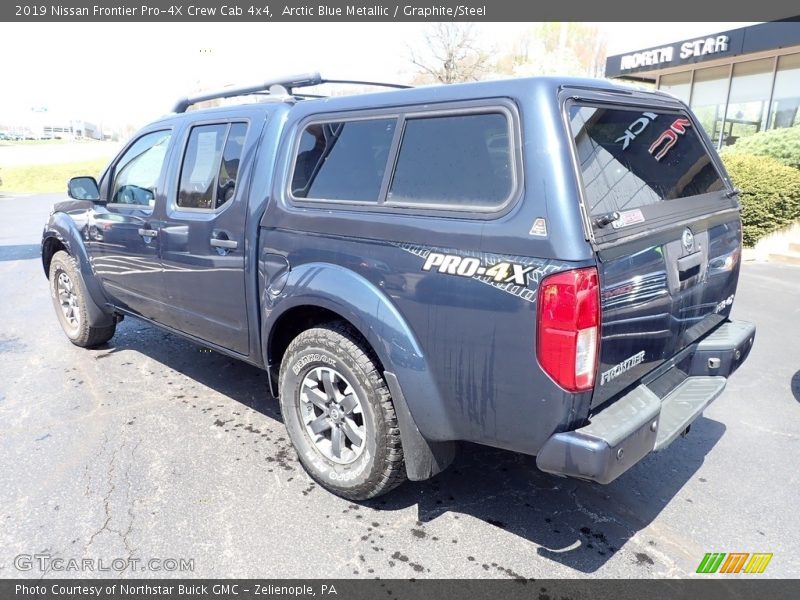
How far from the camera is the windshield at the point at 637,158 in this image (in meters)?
2.41

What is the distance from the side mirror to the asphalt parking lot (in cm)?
145

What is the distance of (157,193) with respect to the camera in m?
4.04

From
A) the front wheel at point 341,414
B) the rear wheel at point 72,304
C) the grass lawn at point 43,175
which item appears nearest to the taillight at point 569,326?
the front wheel at point 341,414

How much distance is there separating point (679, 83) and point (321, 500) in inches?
765

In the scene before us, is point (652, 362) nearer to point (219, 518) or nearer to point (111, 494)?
point (219, 518)

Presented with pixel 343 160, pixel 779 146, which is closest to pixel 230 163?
pixel 343 160

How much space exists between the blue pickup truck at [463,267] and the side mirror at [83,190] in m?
1.21

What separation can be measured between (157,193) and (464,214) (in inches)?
99.8

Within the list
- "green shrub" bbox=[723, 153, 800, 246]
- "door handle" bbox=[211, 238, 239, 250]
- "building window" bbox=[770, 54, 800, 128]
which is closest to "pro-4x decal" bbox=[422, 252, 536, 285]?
"door handle" bbox=[211, 238, 239, 250]

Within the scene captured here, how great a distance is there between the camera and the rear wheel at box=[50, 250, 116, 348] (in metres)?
5.08

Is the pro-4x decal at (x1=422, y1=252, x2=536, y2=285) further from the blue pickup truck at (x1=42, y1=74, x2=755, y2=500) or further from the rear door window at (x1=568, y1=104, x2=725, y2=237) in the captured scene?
the rear door window at (x1=568, y1=104, x2=725, y2=237)

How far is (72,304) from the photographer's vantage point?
17.5 feet

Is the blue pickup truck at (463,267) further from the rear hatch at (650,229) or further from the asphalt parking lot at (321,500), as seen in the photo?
the asphalt parking lot at (321,500)
